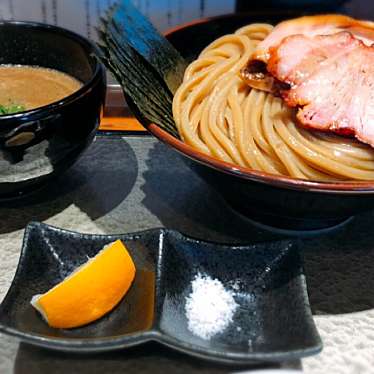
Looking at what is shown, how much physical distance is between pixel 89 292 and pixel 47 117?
1.48ft

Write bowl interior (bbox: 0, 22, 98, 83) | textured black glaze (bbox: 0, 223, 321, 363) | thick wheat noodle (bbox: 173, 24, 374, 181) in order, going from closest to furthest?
textured black glaze (bbox: 0, 223, 321, 363)
thick wheat noodle (bbox: 173, 24, 374, 181)
bowl interior (bbox: 0, 22, 98, 83)

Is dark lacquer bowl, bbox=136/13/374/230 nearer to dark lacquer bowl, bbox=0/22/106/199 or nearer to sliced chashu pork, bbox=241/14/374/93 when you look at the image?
dark lacquer bowl, bbox=0/22/106/199

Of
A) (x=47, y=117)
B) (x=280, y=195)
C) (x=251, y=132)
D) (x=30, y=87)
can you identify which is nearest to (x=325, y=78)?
(x=251, y=132)

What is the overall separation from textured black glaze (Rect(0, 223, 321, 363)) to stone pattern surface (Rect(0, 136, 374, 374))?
6 cm

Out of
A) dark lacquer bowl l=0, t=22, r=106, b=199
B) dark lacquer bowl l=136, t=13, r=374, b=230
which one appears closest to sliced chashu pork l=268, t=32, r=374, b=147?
dark lacquer bowl l=136, t=13, r=374, b=230

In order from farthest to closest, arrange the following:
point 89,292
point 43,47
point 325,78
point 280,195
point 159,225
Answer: point 43,47 → point 159,225 → point 325,78 → point 280,195 → point 89,292

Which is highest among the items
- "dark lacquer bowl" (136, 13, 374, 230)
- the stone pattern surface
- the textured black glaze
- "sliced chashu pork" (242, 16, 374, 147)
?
"sliced chashu pork" (242, 16, 374, 147)

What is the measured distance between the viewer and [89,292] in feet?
3.76

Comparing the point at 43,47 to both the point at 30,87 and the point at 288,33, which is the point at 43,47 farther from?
the point at 288,33

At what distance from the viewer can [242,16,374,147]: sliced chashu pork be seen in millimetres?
1335

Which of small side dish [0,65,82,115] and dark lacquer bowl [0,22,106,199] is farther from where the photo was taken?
small side dish [0,65,82,115]

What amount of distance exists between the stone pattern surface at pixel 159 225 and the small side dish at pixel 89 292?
0.26ft

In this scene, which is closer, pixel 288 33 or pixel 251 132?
pixel 251 132

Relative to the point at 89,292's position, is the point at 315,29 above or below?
above
